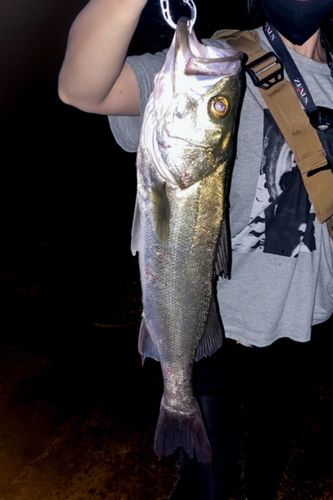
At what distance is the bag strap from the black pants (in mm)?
790

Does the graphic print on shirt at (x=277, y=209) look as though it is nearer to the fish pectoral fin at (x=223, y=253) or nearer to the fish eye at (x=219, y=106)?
the fish pectoral fin at (x=223, y=253)

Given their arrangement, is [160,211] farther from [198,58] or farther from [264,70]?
[264,70]

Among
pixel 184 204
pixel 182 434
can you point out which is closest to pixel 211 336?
pixel 182 434

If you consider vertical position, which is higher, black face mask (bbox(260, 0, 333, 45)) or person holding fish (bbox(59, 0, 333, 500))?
black face mask (bbox(260, 0, 333, 45))

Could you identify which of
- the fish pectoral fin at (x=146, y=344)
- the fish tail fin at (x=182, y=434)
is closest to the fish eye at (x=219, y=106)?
the fish pectoral fin at (x=146, y=344)

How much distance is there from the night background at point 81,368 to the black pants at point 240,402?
226 millimetres

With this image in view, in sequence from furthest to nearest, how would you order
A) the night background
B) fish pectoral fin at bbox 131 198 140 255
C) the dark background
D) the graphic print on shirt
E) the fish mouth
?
1. the dark background
2. the night background
3. the graphic print on shirt
4. fish pectoral fin at bbox 131 198 140 255
5. the fish mouth

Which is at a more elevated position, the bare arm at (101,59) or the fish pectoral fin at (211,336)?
the bare arm at (101,59)

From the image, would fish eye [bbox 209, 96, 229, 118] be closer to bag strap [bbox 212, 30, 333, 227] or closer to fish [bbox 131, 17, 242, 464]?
fish [bbox 131, 17, 242, 464]

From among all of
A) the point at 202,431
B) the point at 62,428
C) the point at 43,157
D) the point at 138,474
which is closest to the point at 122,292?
the point at 62,428

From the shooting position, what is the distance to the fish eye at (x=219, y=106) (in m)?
1.51

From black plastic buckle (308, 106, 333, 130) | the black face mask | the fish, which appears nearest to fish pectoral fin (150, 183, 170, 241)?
the fish

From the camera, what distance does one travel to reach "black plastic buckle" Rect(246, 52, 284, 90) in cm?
185

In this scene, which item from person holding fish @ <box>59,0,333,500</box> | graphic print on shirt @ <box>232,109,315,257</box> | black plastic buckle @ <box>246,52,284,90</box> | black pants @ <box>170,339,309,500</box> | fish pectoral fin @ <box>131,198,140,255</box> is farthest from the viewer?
black pants @ <box>170,339,309,500</box>
